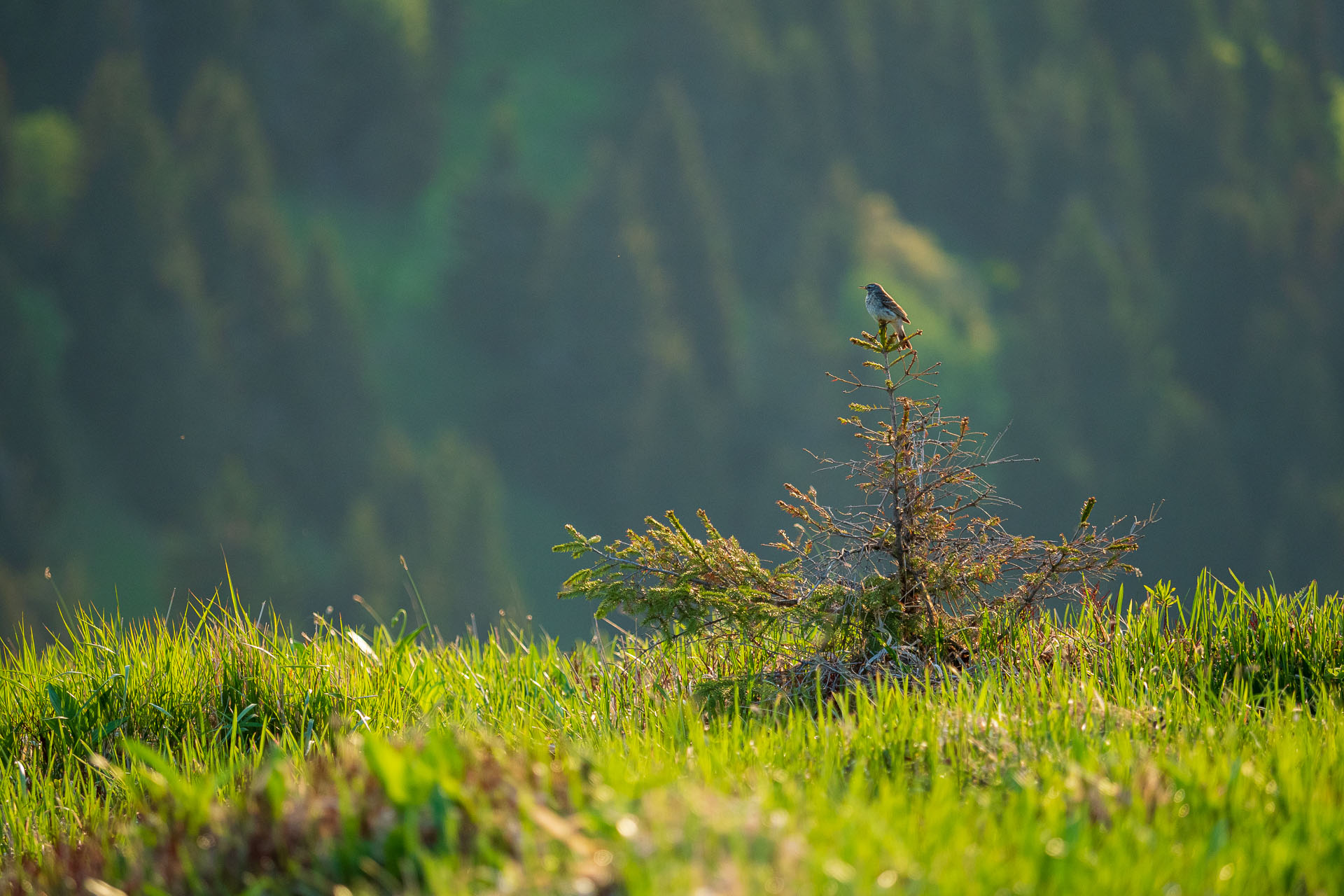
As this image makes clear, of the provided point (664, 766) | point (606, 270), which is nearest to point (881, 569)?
point (664, 766)

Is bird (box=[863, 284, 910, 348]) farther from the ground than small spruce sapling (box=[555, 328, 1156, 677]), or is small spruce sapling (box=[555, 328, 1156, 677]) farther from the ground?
bird (box=[863, 284, 910, 348])


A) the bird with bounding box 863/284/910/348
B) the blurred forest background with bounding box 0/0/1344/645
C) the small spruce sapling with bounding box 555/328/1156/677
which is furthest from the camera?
the blurred forest background with bounding box 0/0/1344/645

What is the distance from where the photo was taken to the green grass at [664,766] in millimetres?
1993

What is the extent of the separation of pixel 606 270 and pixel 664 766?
47.2 metres

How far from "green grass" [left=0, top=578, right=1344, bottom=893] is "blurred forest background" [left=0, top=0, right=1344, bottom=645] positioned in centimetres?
3416

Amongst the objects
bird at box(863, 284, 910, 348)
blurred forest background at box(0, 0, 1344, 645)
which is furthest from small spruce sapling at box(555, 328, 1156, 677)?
blurred forest background at box(0, 0, 1344, 645)

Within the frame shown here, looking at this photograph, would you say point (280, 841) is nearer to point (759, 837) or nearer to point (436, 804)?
point (436, 804)

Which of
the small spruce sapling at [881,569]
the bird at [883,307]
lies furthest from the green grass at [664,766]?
the bird at [883,307]

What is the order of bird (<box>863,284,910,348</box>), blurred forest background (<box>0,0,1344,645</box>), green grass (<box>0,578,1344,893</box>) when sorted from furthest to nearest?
1. blurred forest background (<box>0,0,1344,645</box>)
2. bird (<box>863,284,910,348</box>)
3. green grass (<box>0,578,1344,893</box>)

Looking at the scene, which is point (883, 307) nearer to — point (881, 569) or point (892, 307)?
point (892, 307)

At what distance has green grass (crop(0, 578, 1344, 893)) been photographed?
199cm

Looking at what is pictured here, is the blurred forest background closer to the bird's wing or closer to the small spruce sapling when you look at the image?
the bird's wing

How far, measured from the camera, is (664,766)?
2.62m

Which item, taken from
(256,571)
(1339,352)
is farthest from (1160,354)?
(256,571)
